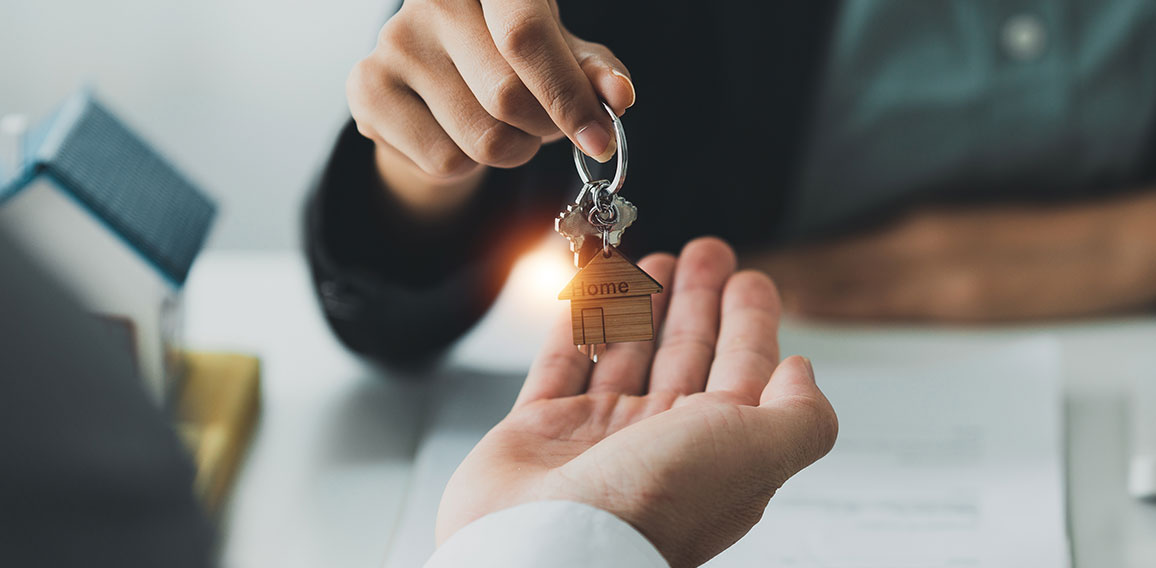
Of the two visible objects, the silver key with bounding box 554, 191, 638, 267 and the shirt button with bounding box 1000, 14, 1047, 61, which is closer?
the silver key with bounding box 554, 191, 638, 267

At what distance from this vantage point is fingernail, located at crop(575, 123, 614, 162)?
385 millimetres

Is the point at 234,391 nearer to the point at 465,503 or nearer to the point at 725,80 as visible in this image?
the point at 465,503

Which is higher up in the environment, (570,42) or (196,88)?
Result: (196,88)

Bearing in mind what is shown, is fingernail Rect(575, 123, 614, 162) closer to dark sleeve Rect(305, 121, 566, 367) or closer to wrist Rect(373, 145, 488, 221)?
wrist Rect(373, 145, 488, 221)

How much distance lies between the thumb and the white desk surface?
318mm

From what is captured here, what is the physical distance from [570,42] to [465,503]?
0.22 m

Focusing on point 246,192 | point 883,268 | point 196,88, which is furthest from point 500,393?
point 196,88

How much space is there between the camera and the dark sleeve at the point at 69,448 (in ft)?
0.85

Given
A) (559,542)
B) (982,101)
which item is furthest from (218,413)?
(982,101)

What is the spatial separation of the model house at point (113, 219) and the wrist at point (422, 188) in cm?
14

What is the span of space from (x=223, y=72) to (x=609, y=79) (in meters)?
1.34

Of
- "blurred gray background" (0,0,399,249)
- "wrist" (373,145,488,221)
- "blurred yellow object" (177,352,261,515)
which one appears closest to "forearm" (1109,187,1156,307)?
"wrist" (373,145,488,221)

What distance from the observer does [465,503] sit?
0.44 m

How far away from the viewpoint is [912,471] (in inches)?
24.6
